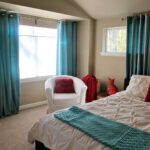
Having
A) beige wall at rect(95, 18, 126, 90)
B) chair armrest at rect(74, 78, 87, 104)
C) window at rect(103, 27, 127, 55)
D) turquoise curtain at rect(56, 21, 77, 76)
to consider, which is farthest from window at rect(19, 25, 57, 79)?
window at rect(103, 27, 127, 55)

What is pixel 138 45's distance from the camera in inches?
142

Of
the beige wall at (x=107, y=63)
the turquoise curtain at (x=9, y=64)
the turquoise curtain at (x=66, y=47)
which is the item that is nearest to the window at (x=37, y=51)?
the turquoise curtain at (x=66, y=47)

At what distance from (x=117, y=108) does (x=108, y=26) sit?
242 centimetres

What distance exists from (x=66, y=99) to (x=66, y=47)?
64.1 inches

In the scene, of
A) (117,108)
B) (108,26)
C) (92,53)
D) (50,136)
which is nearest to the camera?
→ (50,136)

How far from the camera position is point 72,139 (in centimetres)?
170

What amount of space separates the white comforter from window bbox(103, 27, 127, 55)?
1.74 m

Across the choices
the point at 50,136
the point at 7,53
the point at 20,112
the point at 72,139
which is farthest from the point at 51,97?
the point at 72,139

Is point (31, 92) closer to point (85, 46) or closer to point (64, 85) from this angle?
point (64, 85)

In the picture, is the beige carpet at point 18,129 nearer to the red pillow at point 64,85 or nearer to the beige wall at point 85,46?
the red pillow at point 64,85

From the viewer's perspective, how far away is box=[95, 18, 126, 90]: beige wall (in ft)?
13.4

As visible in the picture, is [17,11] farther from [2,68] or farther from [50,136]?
[50,136]

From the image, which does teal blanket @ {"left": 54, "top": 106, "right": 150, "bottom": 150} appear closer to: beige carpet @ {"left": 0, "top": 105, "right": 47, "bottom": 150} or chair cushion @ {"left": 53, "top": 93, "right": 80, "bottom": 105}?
beige carpet @ {"left": 0, "top": 105, "right": 47, "bottom": 150}

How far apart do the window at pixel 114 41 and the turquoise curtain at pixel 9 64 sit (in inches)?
81.6
